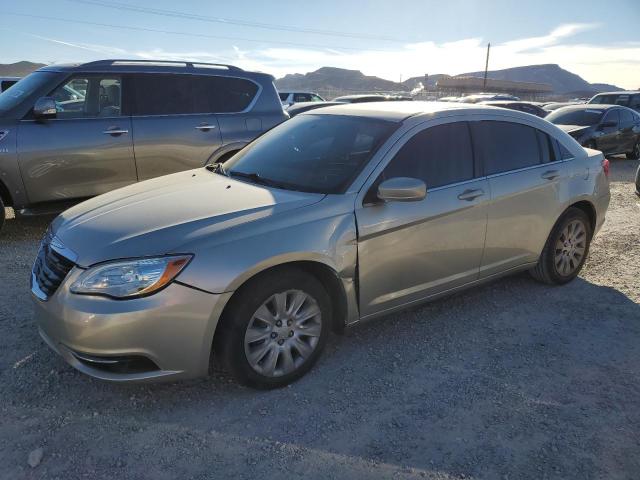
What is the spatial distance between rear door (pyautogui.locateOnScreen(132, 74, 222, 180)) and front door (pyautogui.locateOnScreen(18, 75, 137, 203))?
0.18 meters

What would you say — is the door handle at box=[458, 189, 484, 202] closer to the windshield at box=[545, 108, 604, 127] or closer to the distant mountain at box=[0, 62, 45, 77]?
the windshield at box=[545, 108, 604, 127]

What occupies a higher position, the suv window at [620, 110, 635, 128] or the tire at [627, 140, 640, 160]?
the suv window at [620, 110, 635, 128]

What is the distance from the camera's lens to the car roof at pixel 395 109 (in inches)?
148

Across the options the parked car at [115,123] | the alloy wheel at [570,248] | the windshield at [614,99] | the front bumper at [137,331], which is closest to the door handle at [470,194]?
the alloy wheel at [570,248]

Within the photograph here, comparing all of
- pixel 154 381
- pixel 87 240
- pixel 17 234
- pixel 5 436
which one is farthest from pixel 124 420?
pixel 17 234

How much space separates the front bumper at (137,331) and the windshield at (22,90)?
396 centimetres

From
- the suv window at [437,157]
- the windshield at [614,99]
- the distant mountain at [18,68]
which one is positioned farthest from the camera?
the distant mountain at [18,68]

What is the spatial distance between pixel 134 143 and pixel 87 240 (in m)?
3.62

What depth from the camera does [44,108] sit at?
5652 millimetres

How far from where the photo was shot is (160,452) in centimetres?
260

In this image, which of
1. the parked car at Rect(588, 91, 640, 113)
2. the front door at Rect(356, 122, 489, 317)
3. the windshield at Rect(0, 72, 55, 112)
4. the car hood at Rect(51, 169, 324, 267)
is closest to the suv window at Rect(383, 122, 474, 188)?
the front door at Rect(356, 122, 489, 317)

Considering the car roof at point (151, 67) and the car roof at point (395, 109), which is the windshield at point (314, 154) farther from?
the car roof at point (151, 67)

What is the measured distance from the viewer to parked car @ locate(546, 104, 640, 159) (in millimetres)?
12577

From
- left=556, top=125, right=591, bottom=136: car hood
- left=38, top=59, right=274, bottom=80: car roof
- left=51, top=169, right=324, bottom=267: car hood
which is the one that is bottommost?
left=556, top=125, right=591, bottom=136: car hood
